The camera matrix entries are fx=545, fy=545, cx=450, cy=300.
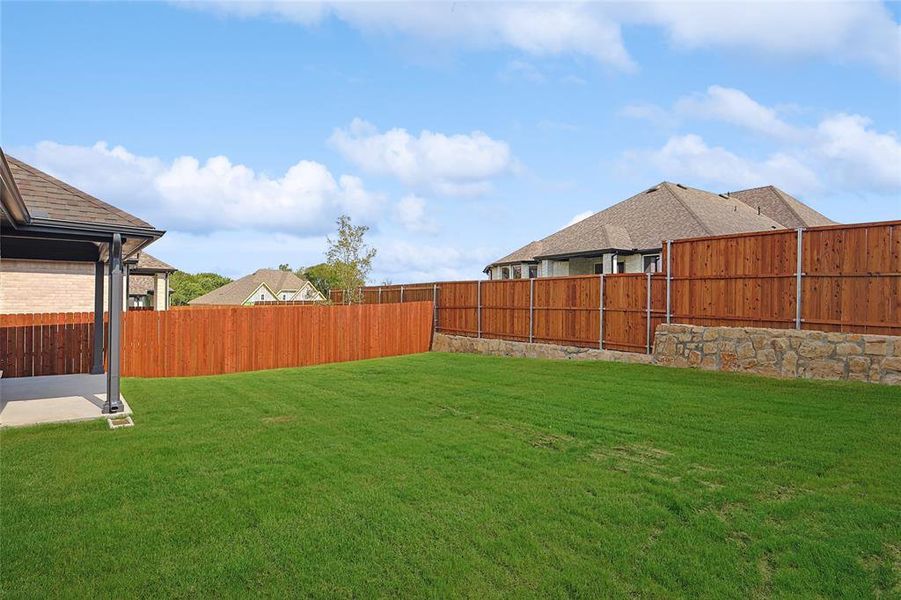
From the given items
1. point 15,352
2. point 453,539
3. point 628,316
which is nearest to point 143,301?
point 15,352

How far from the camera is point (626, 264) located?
25875mm

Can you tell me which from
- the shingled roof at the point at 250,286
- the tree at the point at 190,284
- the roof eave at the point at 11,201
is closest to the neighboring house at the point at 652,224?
the roof eave at the point at 11,201

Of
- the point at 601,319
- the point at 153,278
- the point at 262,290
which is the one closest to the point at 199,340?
the point at 601,319

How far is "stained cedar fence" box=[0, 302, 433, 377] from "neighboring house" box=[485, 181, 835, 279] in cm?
1272

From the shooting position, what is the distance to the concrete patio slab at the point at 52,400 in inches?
306

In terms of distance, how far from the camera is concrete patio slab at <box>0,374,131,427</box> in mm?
7770

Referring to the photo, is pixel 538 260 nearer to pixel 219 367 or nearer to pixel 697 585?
pixel 219 367

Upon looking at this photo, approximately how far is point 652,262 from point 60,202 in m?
22.7

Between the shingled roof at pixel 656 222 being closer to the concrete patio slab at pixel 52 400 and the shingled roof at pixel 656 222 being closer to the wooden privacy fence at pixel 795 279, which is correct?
the wooden privacy fence at pixel 795 279

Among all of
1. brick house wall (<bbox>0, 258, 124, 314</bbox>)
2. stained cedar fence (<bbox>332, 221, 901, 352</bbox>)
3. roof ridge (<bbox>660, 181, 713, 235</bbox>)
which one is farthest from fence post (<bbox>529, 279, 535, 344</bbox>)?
brick house wall (<bbox>0, 258, 124, 314</bbox>)

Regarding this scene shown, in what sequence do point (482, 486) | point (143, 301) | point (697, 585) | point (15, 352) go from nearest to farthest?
point (697, 585) < point (482, 486) < point (15, 352) < point (143, 301)

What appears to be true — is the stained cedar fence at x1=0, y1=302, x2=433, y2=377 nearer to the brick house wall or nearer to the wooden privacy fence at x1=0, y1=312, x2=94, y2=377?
the wooden privacy fence at x1=0, y1=312, x2=94, y2=377

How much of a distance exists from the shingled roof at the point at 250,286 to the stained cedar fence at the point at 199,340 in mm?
48327

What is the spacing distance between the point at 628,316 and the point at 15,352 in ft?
51.4
